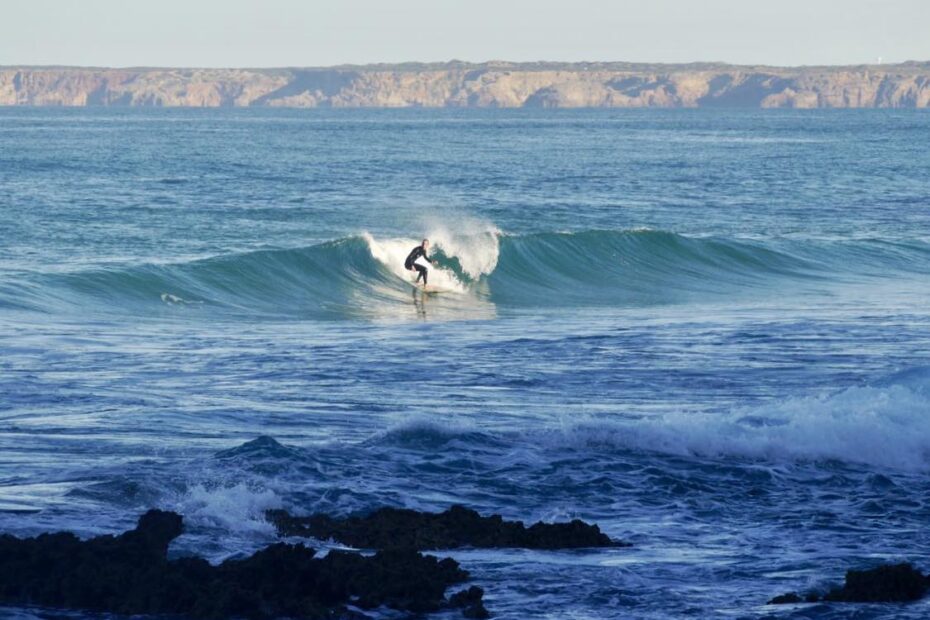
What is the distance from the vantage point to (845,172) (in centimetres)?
6588

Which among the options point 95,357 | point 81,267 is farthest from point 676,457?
point 81,267

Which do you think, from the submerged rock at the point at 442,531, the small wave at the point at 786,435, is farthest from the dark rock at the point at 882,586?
the small wave at the point at 786,435

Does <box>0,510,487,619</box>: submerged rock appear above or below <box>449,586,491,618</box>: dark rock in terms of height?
above

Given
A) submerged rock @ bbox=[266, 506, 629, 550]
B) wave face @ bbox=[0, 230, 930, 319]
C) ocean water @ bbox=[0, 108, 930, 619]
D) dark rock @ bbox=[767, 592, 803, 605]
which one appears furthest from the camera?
wave face @ bbox=[0, 230, 930, 319]

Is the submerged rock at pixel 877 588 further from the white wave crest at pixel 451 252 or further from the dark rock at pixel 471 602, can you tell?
the white wave crest at pixel 451 252

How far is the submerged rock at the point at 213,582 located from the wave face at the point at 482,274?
15.4 m

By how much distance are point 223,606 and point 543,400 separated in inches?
300

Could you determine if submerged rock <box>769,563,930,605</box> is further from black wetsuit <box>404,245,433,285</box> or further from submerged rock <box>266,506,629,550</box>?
black wetsuit <box>404,245,433,285</box>

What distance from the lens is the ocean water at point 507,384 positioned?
1020 centimetres

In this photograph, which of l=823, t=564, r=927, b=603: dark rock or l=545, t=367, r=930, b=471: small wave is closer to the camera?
l=823, t=564, r=927, b=603: dark rock

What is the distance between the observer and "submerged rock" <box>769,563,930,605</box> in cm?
884

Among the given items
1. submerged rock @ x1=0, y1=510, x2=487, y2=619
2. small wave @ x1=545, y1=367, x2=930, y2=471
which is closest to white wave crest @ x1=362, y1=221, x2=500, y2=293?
small wave @ x1=545, y1=367, x2=930, y2=471

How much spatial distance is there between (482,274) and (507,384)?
14.5 metres

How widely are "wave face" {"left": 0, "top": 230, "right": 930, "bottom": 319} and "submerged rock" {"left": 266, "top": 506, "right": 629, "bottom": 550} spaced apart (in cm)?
1452
